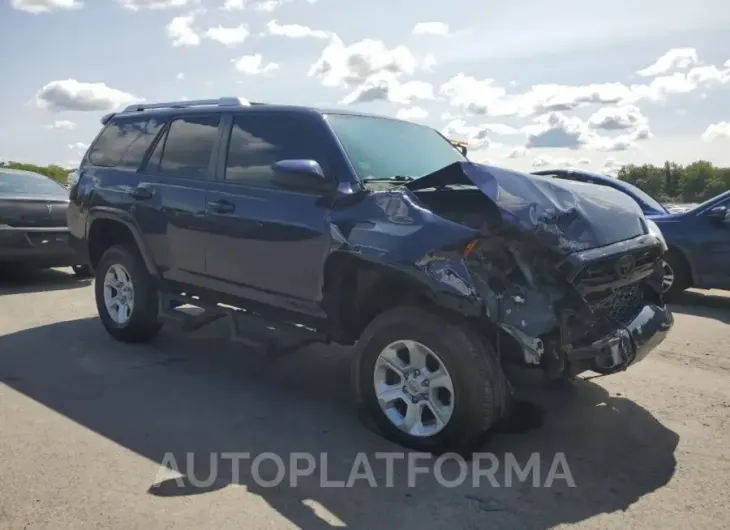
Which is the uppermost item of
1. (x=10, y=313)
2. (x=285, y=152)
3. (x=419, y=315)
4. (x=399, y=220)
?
(x=285, y=152)

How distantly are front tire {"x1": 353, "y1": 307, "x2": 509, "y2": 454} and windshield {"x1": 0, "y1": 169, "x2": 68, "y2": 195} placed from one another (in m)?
7.21

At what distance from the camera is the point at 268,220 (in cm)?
469

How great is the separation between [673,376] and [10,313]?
6.50 meters

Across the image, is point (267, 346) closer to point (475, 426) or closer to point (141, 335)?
point (475, 426)

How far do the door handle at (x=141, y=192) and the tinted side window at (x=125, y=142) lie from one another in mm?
259

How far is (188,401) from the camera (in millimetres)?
4762

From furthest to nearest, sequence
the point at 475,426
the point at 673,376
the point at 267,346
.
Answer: the point at 673,376 < the point at 267,346 < the point at 475,426

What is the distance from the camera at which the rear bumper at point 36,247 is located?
874 centimetres

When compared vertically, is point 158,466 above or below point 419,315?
below

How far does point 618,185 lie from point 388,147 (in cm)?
553

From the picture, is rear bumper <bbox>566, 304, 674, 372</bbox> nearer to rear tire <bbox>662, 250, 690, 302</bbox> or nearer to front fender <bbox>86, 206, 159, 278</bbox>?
front fender <bbox>86, 206, 159, 278</bbox>

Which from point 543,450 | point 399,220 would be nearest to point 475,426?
point 543,450

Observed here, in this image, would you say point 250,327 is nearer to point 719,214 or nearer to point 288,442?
point 288,442

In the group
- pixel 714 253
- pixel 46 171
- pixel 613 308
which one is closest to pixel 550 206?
pixel 613 308
